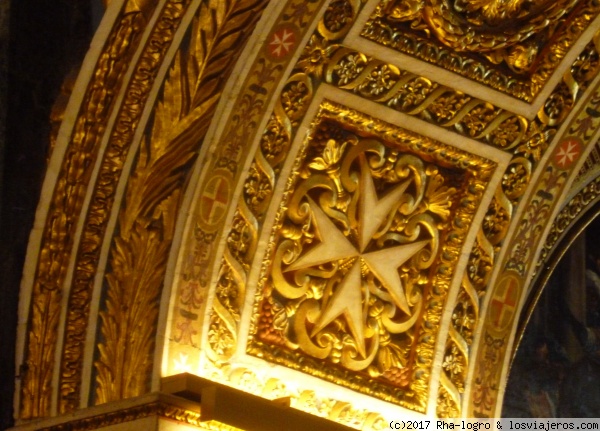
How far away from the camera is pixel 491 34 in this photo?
9648mm

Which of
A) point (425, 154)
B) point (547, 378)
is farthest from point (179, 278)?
point (547, 378)

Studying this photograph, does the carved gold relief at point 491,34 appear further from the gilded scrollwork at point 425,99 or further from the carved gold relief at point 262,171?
the carved gold relief at point 262,171

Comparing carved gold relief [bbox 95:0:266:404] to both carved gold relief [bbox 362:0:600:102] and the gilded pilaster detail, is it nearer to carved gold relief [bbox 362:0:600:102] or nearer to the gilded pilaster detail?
the gilded pilaster detail

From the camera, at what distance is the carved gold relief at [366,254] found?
9352 millimetres

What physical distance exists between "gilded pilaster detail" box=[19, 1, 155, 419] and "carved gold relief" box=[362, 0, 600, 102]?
5.01 feet

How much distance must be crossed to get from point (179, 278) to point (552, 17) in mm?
2739

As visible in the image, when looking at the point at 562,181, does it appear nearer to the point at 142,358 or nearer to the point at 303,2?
the point at 303,2

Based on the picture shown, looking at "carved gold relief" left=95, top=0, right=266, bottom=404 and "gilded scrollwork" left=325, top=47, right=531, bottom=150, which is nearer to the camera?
"carved gold relief" left=95, top=0, right=266, bottom=404

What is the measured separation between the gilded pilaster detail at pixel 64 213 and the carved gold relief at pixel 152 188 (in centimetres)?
24

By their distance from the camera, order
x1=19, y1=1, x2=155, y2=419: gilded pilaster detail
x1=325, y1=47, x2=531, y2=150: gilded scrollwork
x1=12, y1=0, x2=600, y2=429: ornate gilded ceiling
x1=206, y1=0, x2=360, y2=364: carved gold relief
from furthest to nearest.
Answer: x1=325, y1=47, x2=531, y2=150: gilded scrollwork < x1=206, y1=0, x2=360, y2=364: carved gold relief < x1=12, y1=0, x2=600, y2=429: ornate gilded ceiling < x1=19, y1=1, x2=155, y2=419: gilded pilaster detail

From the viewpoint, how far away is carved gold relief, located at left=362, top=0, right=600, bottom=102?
9.34 m

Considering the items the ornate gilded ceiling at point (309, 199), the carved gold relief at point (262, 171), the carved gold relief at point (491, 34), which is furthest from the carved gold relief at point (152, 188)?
the carved gold relief at point (491, 34)

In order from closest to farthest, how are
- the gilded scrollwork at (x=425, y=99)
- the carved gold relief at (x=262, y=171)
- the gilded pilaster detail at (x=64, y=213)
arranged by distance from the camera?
the gilded pilaster detail at (x=64, y=213) < the carved gold relief at (x=262, y=171) < the gilded scrollwork at (x=425, y=99)

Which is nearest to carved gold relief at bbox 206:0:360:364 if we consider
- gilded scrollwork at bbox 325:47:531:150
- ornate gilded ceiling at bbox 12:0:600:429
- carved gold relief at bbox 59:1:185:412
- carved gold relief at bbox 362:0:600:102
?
ornate gilded ceiling at bbox 12:0:600:429
